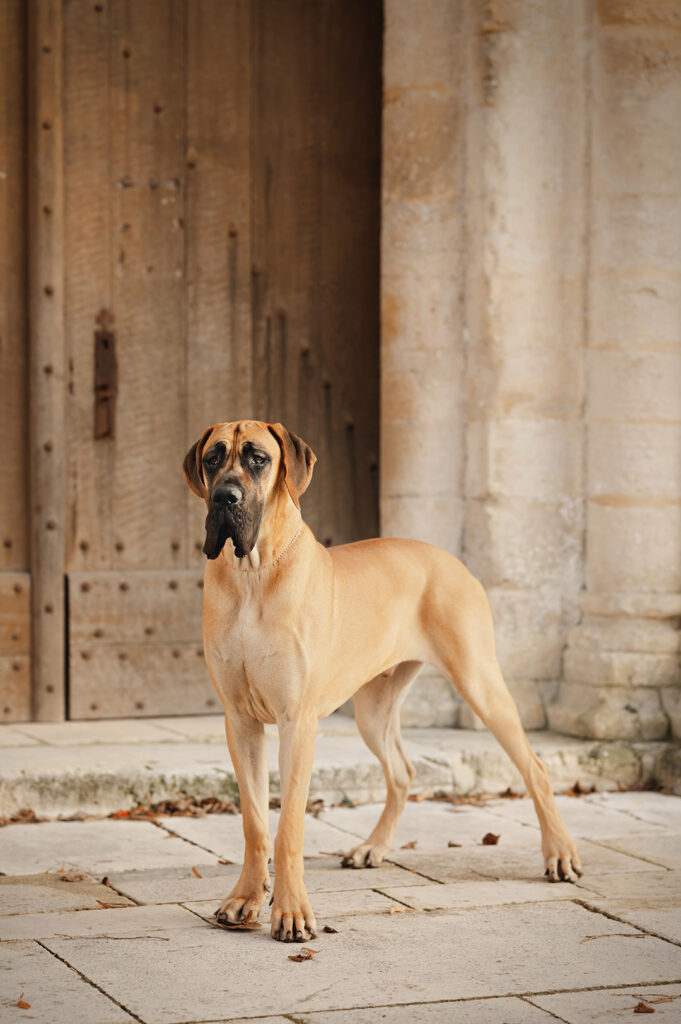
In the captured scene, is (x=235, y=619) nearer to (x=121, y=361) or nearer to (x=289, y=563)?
(x=289, y=563)

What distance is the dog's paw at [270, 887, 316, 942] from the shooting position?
3.76 meters

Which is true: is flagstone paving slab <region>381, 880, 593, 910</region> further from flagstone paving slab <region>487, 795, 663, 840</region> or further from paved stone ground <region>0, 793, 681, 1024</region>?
flagstone paving slab <region>487, 795, 663, 840</region>

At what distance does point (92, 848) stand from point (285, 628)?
1385 millimetres

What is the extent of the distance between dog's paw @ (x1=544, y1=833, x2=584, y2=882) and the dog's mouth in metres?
1.52

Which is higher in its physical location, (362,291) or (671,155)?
(671,155)

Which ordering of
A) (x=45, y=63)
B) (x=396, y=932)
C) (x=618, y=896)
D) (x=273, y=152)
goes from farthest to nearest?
(x=273, y=152)
(x=45, y=63)
(x=618, y=896)
(x=396, y=932)

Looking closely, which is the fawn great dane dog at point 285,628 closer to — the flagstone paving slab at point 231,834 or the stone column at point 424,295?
the flagstone paving slab at point 231,834

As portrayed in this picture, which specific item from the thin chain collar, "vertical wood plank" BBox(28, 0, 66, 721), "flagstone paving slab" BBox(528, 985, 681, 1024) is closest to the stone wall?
"vertical wood plank" BBox(28, 0, 66, 721)

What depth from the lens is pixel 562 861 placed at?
448 cm

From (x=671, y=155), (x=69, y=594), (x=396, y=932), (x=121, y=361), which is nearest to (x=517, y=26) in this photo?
(x=671, y=155)

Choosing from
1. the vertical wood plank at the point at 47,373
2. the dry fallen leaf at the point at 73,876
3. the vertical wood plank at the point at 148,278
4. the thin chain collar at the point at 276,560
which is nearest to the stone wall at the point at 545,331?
the vertical wood plank at the point at 148,278

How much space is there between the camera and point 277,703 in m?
3.95

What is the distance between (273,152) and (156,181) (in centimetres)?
58

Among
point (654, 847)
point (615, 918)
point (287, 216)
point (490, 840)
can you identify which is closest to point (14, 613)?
point (287, 216)
